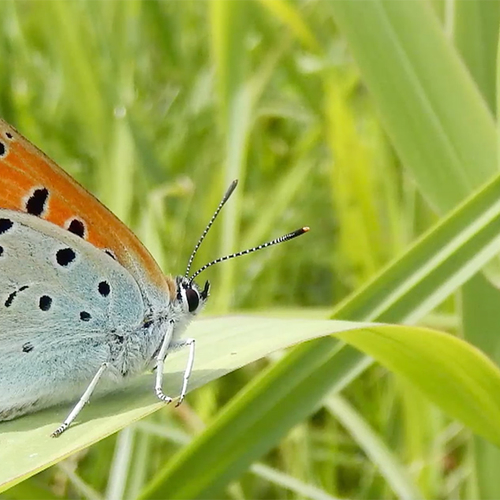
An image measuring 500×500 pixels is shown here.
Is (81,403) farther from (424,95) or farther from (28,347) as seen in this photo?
(424,95)

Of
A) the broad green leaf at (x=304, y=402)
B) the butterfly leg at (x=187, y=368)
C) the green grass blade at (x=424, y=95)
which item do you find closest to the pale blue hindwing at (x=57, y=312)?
the butterfly leg at (x=187, y=368)

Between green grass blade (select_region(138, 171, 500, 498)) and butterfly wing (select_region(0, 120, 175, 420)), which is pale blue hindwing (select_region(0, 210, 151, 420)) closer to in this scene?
butterfly wing (select_region(0, 120, 175, 420))

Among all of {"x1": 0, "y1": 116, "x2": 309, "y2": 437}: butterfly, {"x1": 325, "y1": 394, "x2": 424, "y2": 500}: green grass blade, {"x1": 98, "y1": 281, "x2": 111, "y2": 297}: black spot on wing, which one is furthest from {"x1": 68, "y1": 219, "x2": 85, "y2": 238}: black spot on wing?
{"x1": 325, "y1": 394, "x2": 424, "y2": 500}: green grass blade

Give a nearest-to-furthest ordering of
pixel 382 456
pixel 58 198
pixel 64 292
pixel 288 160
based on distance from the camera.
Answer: pixel 58 198
pixel 64 292
pixel 382 456
pixel 288 160

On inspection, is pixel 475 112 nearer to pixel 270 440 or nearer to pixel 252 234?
pixel 270 440

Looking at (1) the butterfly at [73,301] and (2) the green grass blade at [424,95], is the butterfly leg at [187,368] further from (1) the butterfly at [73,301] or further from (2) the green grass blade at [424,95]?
(2) the green grass blade at [424,95]

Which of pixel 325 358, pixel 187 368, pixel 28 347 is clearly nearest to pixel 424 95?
pixel 325 358

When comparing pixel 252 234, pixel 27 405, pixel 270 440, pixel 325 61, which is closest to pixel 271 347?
pixel 270 440
